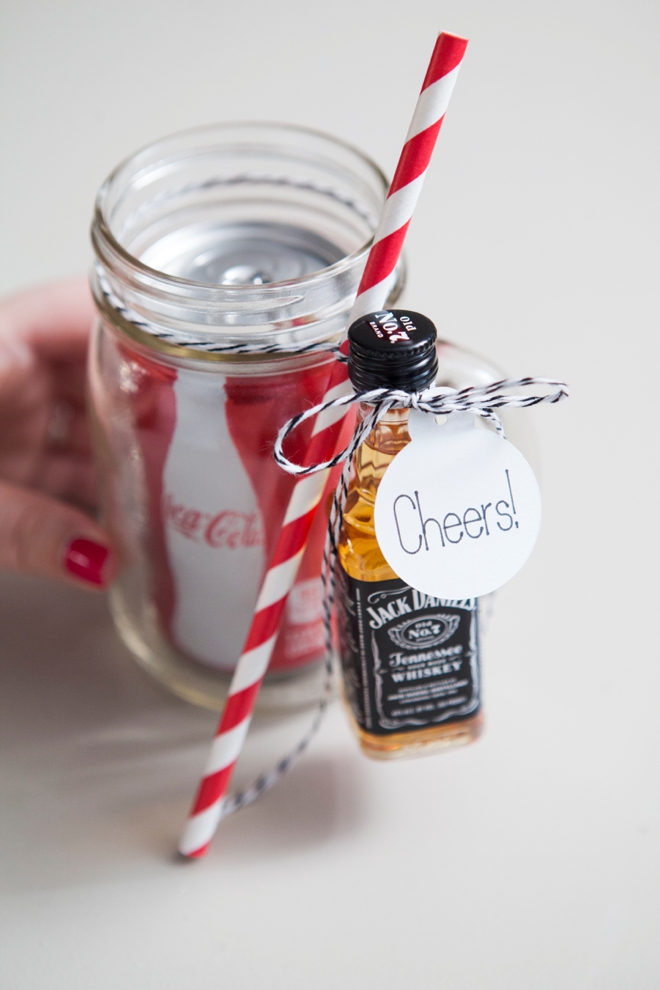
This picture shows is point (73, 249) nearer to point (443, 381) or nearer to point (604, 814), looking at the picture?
point (443, 381)

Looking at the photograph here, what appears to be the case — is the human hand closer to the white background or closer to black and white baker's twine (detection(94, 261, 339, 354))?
the white background

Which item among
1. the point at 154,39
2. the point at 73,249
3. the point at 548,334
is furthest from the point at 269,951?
the point at 154,39

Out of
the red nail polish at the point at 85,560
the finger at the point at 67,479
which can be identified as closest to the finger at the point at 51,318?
the finger at the point at 67,479

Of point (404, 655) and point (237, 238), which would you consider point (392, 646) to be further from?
point (237, 238)

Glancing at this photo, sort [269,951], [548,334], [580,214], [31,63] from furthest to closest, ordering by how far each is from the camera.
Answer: [31,63], [580,214], [548,334], [269,951]

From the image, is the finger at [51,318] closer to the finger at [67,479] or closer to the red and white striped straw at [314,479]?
the finger at [67,479]

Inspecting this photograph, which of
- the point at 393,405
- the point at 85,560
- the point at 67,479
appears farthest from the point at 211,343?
the point at 67,479

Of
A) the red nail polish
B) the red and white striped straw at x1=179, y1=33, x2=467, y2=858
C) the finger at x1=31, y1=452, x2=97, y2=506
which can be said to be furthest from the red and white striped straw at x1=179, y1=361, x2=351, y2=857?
the finger at x1=31, y1=452, x2=97, y2=506
